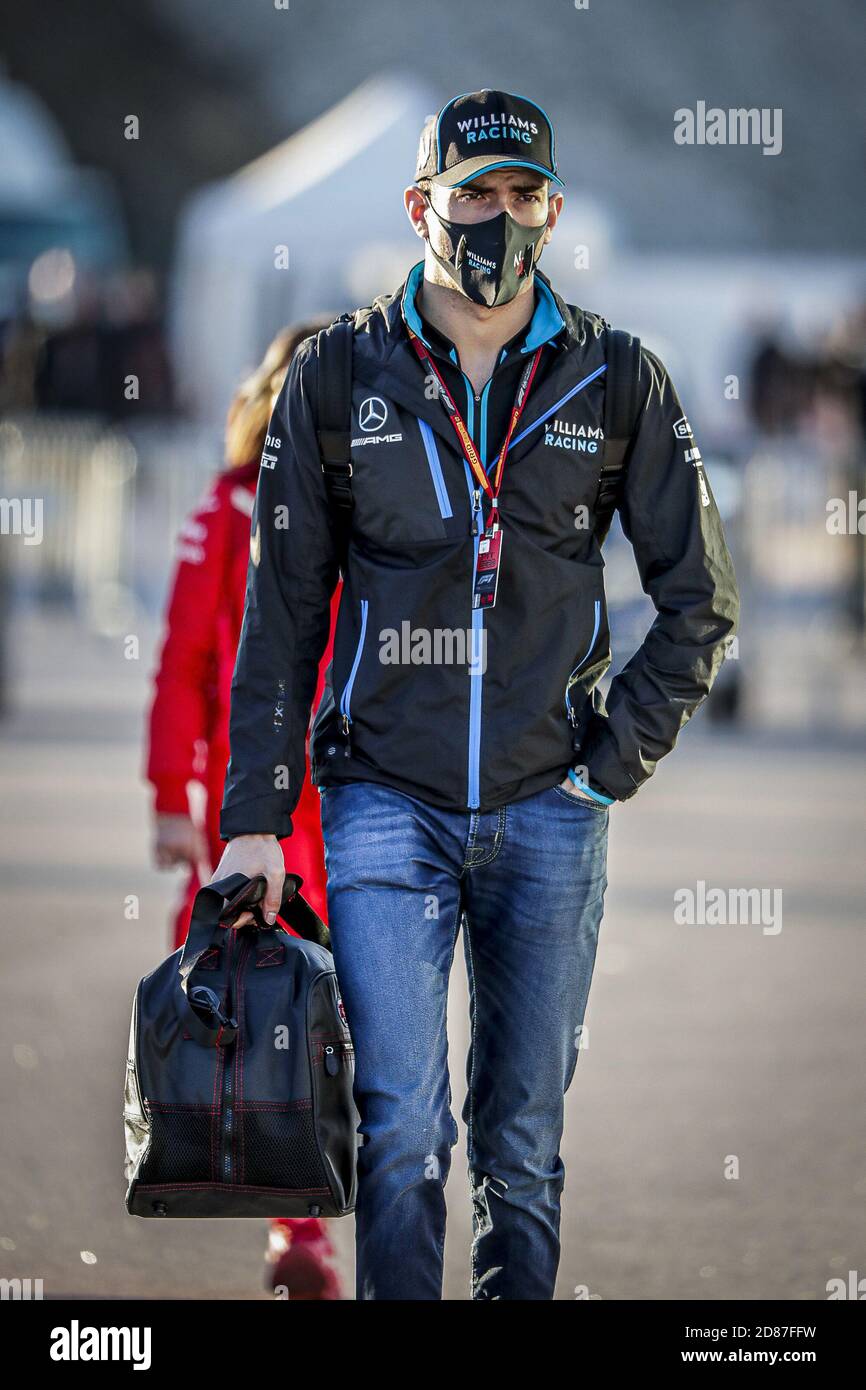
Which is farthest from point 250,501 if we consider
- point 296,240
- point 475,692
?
point 296,240

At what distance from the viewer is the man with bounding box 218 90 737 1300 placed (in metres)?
3.58

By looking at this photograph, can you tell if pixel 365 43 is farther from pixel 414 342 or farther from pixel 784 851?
pixel 414 342

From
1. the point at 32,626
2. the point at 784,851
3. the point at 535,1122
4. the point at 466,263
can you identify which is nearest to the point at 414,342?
the point at 466,263

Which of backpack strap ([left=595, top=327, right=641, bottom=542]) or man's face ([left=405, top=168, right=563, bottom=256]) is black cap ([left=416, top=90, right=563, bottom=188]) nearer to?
man's face ([left=405, top=168, right=563, bottom=256])

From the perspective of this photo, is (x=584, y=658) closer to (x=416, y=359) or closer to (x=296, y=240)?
(x=416, y=359)

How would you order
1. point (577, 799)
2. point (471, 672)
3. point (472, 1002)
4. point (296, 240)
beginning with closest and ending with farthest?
1. point (471, 672)
2. point (577, 799)
3. point (472, 1002)
4. point (296, 240)

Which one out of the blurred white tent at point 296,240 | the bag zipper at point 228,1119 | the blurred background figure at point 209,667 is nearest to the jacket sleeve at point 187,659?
the blurred background figure at point 209,667

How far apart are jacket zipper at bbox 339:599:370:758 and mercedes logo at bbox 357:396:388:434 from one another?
11.7 inches

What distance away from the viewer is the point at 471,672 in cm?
358

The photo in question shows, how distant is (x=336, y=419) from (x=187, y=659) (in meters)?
1.23

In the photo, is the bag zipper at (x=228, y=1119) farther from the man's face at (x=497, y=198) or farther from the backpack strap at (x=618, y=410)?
the man's face at (x=497, y=198)

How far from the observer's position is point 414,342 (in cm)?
367

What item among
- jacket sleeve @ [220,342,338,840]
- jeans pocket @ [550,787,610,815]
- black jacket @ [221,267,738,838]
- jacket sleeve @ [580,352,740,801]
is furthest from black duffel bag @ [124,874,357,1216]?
jacket sleeve @ [580,352,740,801]

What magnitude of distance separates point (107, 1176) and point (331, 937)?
1.90 m
